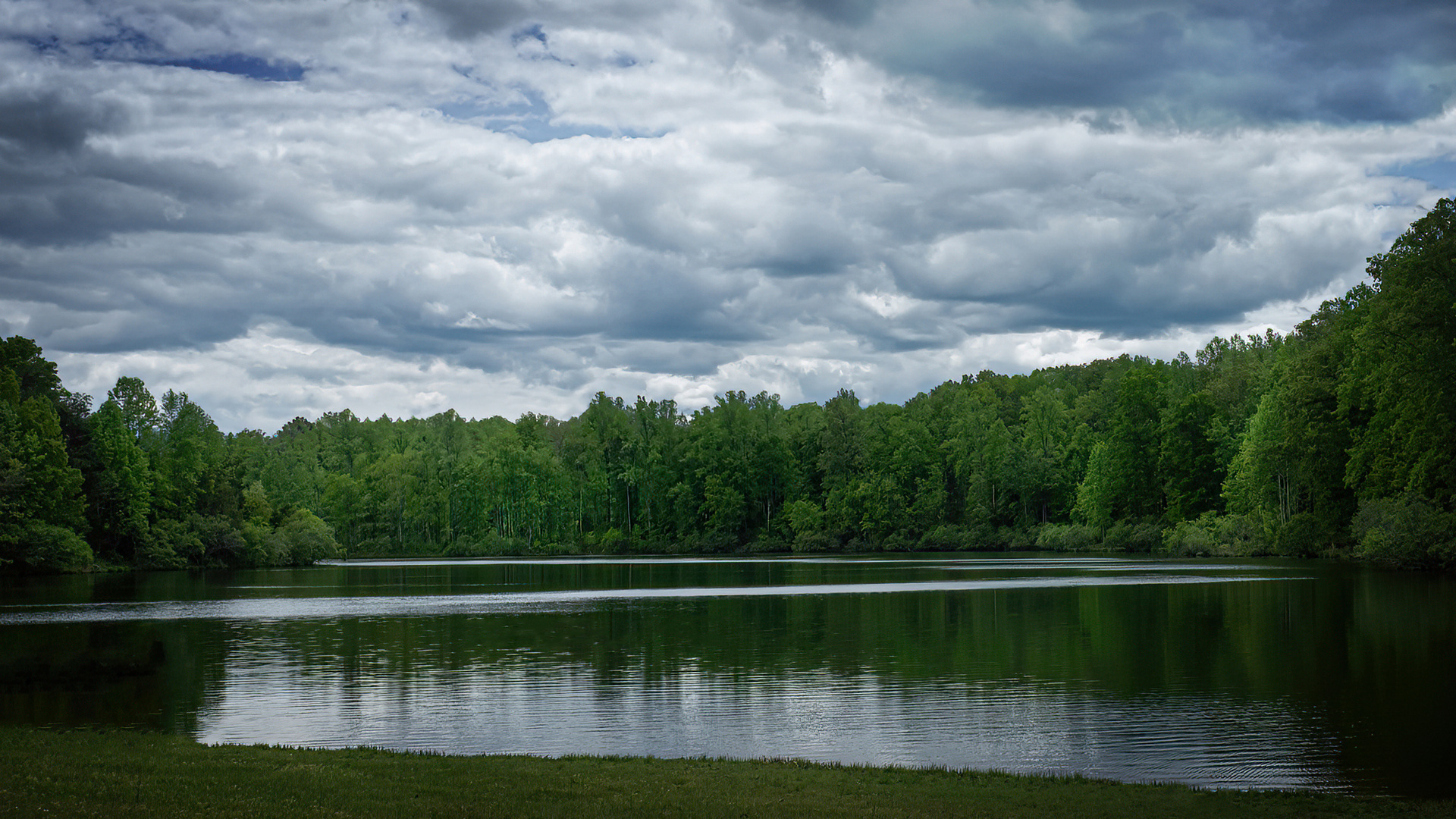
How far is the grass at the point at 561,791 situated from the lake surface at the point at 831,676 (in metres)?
1.89

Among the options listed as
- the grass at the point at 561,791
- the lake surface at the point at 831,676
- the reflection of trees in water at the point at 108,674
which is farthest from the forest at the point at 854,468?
the grass at the point at 561,791

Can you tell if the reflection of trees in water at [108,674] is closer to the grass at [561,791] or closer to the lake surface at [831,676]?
the lake surface at [831,676]

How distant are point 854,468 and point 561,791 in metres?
127

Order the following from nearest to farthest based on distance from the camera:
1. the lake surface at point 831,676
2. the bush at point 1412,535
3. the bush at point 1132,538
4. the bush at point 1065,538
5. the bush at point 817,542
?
the lake surface at point 831,676
the bush at point 1412,535
the bush at point 1132,538
the bush at point 1065,538
the bush at point 817,542

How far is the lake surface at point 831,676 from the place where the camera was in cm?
1650

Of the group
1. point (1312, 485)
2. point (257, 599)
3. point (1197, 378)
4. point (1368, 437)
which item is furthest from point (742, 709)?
point (1197, 378)

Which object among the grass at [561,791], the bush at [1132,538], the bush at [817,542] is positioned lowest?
the bush at [817,542]

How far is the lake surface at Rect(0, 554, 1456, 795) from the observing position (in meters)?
16.5

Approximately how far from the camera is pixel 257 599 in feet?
172

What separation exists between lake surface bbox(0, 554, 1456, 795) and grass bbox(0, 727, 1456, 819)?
1.89 m

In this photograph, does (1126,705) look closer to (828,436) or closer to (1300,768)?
(1300,768)

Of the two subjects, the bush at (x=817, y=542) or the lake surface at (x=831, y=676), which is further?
the bush at (x=817, y=542)

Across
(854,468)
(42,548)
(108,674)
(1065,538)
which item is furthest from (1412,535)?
(854,468)

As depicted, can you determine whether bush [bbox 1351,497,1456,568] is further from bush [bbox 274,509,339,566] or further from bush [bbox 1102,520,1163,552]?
bush [bbox 274,509,339,566]
